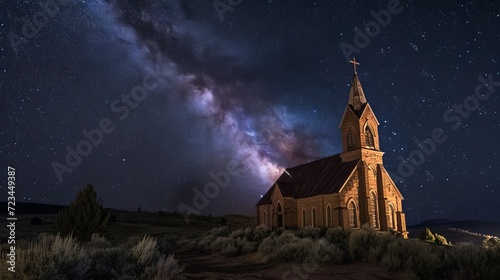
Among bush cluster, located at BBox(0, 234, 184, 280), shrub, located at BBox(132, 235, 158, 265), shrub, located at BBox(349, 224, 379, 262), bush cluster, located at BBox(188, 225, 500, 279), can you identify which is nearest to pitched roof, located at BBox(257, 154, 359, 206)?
shrub, located at BBox(349, 224, 379, 262)

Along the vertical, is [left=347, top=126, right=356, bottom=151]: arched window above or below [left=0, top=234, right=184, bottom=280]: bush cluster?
above

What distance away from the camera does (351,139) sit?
38.4 metres

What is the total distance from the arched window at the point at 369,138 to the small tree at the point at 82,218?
27.8 metres

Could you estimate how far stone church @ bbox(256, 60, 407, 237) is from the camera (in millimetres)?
34156

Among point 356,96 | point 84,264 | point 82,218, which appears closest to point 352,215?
point 356,96

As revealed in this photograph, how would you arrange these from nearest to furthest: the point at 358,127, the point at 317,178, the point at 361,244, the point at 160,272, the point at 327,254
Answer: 1. the point at 160,272
2. the point at 327,254
3. the point at 361,244
4. the point at 358,127
5. the point at 317,178

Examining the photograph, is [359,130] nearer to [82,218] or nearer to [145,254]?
[82,218]

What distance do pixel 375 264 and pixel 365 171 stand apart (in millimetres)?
23771

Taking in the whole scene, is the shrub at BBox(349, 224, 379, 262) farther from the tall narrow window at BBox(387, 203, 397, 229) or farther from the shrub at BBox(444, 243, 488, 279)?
the tall narrow window at BBox(387, 203, 397, 229)

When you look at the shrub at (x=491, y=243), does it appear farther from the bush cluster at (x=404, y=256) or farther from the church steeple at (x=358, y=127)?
the church steeple at (x=358, y=127)

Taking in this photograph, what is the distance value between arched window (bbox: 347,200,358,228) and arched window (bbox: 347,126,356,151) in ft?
22.1

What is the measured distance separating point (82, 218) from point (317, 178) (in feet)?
85.7

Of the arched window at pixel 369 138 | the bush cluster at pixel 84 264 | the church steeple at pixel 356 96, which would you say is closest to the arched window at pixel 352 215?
the arched window at pixel 369 138

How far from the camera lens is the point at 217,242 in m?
22.0
